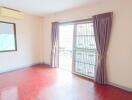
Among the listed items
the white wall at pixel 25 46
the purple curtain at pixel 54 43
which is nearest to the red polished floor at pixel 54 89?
the white wall at pixel 25 46

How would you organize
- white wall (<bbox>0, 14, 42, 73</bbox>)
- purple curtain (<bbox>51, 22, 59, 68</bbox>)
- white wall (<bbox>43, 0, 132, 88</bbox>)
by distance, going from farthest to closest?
purple curtain (<bbox>51, 22, 59, 68</bbox>) → white wall (<bbox>0, 14, 42, 73</bbox>) → white wall (<bbox>43, 0, 132, 88</bbox>)

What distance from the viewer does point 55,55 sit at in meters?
4.50

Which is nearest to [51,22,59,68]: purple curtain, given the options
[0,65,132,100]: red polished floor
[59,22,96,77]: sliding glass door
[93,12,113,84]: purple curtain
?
[59,22,96,77]: sliding glass door

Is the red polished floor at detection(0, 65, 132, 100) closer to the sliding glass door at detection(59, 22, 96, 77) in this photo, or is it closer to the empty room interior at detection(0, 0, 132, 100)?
the empty room interior at detection(0, 0, 132, 100)

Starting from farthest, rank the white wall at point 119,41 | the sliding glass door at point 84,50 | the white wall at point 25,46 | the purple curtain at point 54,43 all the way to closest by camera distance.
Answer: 1. the purple curtain at point 54,43
2. the white wall at point 25,46
3. the sliding glass door at point 84,50
4. the white wall at point 119,41

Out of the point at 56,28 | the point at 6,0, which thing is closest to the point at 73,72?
the point at 56,28

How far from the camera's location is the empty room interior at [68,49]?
2631mm

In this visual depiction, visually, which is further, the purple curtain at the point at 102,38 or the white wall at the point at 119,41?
the purple curtain at the point at 102,38

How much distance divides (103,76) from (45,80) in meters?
1.68

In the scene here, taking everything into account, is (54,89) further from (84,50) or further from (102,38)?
(102,38)

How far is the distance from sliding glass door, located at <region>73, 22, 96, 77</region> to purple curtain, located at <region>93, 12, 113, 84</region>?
1.02 feet

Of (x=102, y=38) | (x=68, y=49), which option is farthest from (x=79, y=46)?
(x=102, y=38)

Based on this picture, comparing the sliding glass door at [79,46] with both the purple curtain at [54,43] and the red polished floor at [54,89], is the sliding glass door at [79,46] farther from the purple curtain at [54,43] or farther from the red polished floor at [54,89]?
the red polished floor at [54,89]

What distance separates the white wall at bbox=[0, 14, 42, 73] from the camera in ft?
13.1
